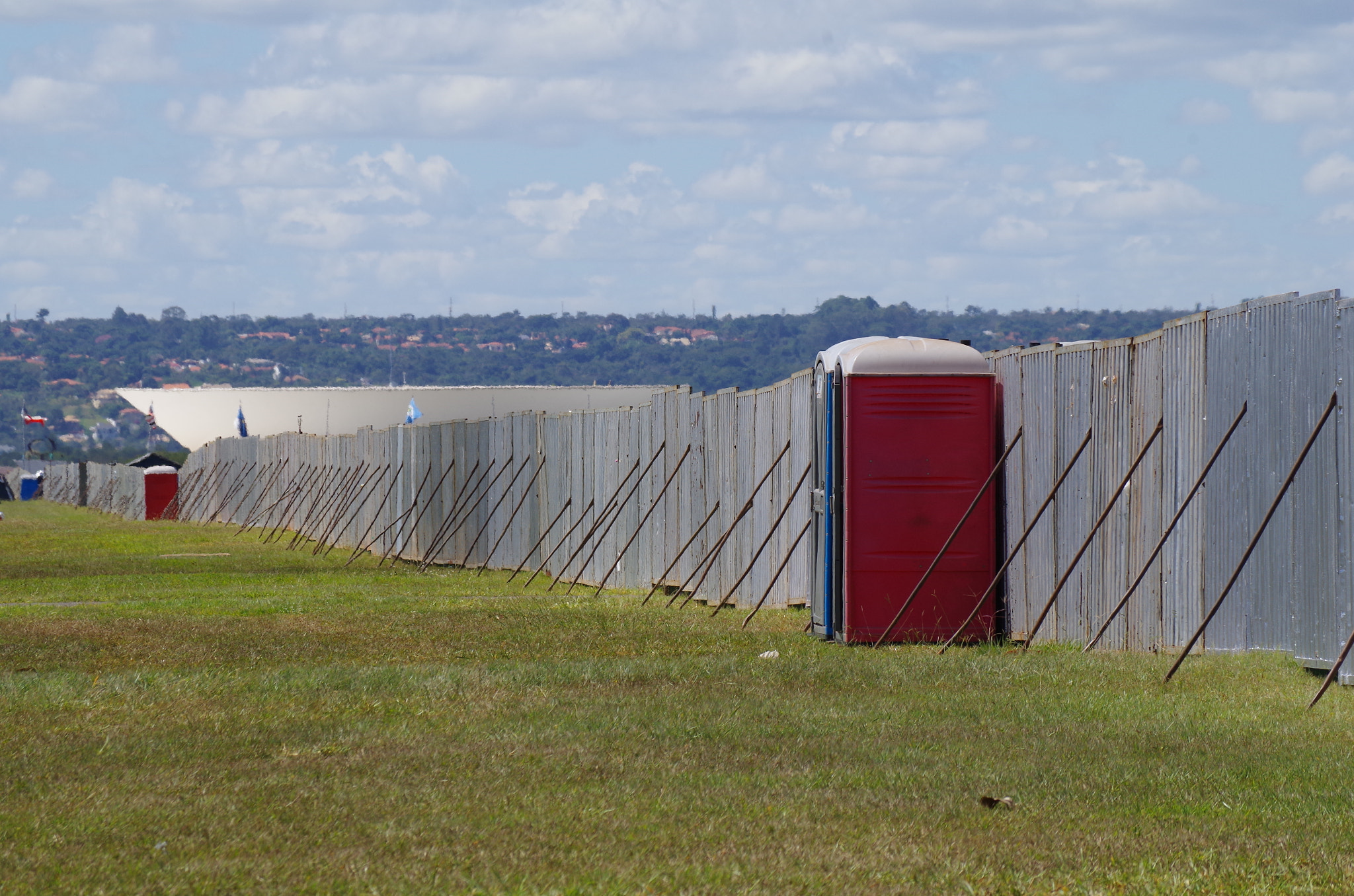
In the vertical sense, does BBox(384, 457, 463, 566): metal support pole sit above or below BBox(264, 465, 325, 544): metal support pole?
above

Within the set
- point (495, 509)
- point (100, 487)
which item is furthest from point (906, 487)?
point (100, 487)

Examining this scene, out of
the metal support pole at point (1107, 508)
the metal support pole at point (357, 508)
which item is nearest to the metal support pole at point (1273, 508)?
the metal support pole at point (1107, 508)

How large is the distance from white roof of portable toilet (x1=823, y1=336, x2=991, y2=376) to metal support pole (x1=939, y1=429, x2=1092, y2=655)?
4.19 feet

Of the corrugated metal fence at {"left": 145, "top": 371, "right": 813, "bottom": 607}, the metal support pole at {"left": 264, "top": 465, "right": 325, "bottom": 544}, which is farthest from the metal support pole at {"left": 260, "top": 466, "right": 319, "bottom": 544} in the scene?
the corrugated metal fence at {"left": 145, "top": 371, "right": 813, "bottom": 607}

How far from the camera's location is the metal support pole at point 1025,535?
1255 cm

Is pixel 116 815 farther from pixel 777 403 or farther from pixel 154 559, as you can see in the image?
pixel 154 559

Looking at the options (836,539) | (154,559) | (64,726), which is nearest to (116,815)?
(64,726)

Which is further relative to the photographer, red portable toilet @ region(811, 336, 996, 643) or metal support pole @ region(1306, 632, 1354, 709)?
red portable toilet @ region(811, 336, 996, 643)

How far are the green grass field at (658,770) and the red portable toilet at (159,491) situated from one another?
55.1m

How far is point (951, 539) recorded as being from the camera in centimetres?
1348

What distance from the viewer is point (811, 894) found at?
5895 millimetres

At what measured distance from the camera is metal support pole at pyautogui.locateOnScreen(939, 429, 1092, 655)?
1255 centimetres

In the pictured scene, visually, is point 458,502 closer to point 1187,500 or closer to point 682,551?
point 682,551

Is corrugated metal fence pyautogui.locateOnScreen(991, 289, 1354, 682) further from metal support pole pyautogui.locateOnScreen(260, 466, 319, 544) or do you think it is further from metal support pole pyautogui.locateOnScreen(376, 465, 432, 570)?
metal support pole pyautogui.locateOnScreen(260, 466, 319, 544)
